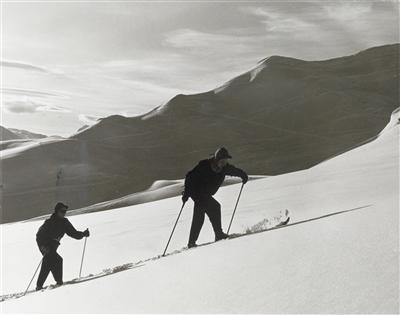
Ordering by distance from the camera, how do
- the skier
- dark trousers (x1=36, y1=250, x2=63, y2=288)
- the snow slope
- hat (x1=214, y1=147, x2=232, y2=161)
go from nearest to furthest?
the snow slope < hat (x1=214, y1=147, x2=232, y2=161) < the skier < dark trousers (x1=36, y1=250, x2=63, y2=288)

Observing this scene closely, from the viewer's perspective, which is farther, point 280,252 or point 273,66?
point 273,66

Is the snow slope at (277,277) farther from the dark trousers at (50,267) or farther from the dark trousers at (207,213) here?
the dark trousers at (50,267)

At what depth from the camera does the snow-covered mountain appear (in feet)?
297

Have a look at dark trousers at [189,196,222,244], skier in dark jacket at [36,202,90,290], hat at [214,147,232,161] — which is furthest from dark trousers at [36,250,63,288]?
hat at [214,147,232,161]

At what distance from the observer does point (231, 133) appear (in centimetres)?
14438

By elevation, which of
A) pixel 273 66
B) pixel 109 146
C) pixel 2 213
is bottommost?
pixel 2 213

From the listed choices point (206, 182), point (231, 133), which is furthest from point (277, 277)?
point (231, 133)

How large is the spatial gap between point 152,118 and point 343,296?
149886 millimetres

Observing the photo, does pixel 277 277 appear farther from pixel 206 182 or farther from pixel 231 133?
pixel 231 133

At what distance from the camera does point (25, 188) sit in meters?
88.0

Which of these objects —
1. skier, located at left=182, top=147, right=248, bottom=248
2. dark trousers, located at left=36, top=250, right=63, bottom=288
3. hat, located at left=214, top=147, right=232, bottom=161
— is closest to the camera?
hat, located at left=214, top=147, right=232, bottom=161

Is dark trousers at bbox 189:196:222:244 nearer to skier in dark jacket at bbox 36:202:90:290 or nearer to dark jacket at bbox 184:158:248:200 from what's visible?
dark jacket at bbox 184:158:248:200

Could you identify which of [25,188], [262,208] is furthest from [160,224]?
[25,188]

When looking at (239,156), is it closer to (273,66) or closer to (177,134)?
(177,134)
